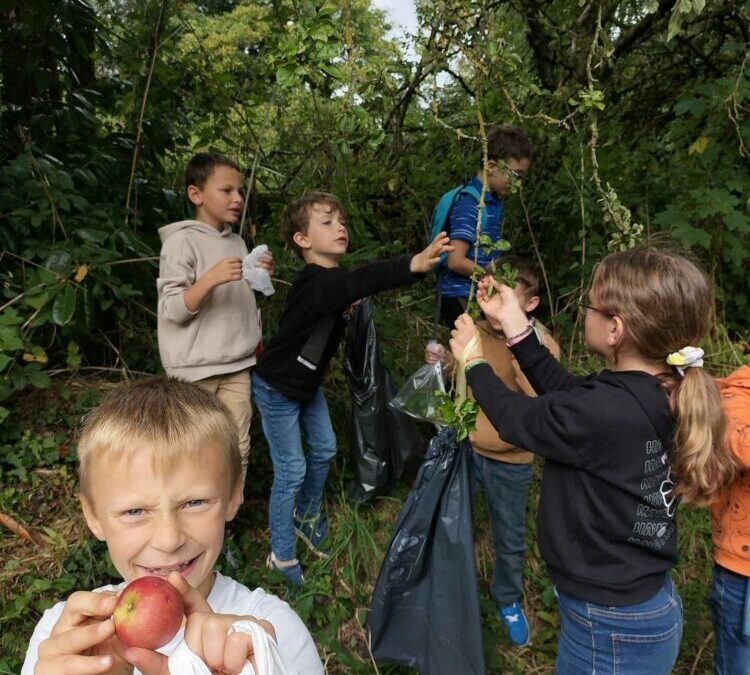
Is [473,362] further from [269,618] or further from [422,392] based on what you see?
[269,618]

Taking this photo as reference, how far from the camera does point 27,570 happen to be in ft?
8.58

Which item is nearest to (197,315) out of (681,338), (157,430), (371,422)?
(371,422)

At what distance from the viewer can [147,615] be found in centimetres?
79

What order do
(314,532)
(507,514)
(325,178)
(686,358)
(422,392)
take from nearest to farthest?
1. (686,358)
2. (422,392)
3. (507,514)
4. (314,532)
5. (325,178)

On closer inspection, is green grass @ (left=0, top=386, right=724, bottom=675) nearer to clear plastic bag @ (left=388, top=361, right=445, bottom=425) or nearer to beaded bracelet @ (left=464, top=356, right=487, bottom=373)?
clear plastic bag @ (left=388, top=361, right=445, bottom=425)

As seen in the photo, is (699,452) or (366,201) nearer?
(699,452)

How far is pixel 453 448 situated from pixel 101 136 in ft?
11.3

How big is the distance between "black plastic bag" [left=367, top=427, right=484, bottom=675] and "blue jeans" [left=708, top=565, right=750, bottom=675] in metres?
0.74

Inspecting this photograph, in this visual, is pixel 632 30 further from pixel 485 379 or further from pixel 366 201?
pixel 485 379

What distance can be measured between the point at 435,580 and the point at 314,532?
1.15 meters

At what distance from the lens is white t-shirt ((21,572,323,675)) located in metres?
1.11

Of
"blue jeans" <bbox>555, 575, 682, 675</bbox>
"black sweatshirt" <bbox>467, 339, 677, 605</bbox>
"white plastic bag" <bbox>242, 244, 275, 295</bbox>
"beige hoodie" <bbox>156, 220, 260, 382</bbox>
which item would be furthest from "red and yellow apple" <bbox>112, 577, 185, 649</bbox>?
"white plastic bag" <bbox>242, 244, 275, 295</bbox>

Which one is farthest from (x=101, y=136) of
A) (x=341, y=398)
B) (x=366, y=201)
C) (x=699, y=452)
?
(x=699, y=452)

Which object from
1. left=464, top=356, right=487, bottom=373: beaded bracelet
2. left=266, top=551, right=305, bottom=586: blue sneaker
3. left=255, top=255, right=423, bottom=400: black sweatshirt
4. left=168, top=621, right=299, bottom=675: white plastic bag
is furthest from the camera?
left=266, top=551, right=305, bottom=586: blue sneaker
